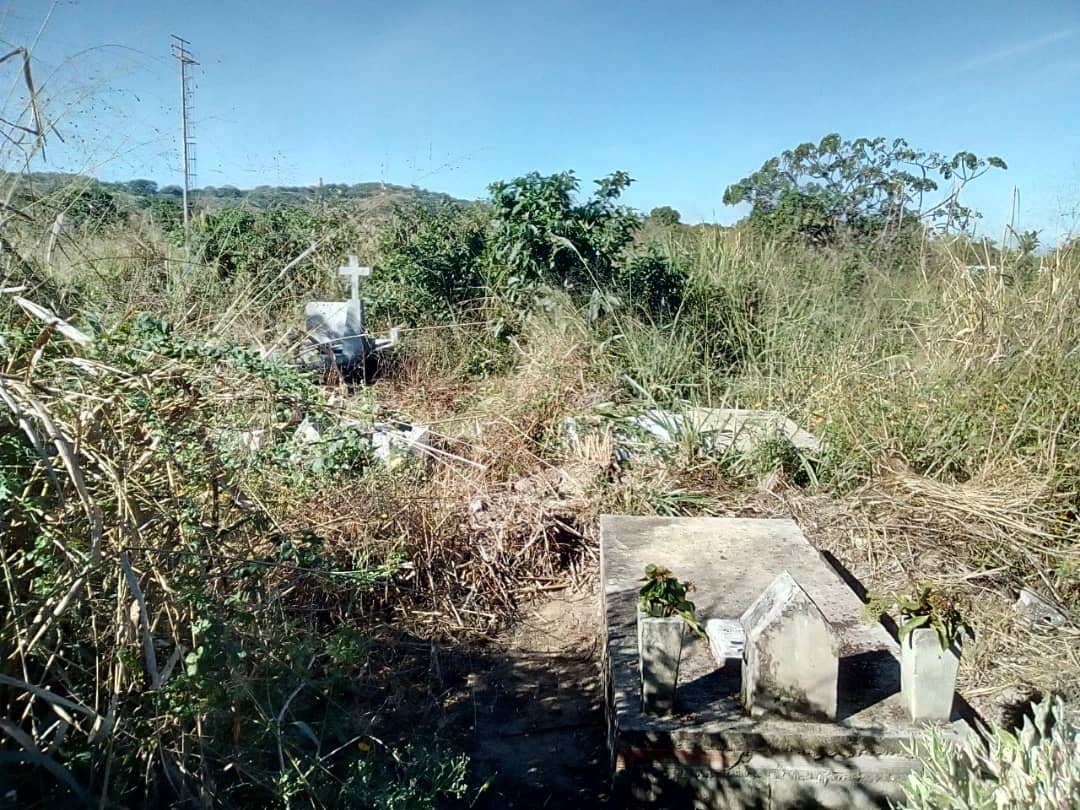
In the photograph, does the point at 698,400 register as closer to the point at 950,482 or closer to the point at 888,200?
the point at 950,482

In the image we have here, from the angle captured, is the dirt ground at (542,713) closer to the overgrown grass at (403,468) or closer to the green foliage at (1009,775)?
the overgrown grass at (403,468)

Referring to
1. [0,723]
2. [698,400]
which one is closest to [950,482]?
[698,400]

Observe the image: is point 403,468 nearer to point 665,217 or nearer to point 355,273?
point 355,273

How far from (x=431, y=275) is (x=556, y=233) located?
1.99 meters

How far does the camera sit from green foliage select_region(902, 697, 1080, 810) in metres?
1.26

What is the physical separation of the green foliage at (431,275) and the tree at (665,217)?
2.37 meters

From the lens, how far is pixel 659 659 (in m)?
2.35

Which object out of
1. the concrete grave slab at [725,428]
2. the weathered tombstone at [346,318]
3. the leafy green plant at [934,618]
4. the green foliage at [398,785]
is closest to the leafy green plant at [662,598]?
the leafy green plant at [934,618]

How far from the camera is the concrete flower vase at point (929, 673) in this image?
230 cm

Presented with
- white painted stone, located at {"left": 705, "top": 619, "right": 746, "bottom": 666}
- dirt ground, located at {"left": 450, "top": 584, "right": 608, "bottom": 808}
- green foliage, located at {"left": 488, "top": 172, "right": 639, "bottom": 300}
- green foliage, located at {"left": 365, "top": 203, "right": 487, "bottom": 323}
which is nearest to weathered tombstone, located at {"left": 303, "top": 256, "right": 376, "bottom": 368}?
green foliage, located at {"left": 365, "top": 203, "right": 487, "bottom": 323}

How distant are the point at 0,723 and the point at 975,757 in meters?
1.77

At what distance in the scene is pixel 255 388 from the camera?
198 centimetres

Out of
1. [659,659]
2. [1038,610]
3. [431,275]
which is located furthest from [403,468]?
[431,275]

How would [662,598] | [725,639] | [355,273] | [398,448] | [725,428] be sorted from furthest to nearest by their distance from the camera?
[355,273] → [725,428] → [398,448] → [725,639] → [662,598]
